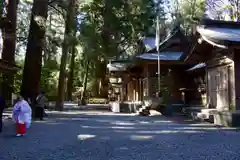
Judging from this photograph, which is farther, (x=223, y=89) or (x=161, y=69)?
(x=161, y=69)

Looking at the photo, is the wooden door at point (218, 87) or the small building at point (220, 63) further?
the wooden door at point (218, 87)

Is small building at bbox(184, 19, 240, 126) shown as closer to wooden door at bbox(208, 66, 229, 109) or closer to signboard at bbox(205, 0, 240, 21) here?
wooden door at bbox(208, 66, 229, 109)

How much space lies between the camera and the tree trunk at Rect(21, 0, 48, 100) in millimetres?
19359

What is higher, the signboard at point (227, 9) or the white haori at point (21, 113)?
the signboard at point (227, 9)

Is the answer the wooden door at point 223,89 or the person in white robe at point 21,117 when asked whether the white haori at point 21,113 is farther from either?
the wooden door at point 223,89

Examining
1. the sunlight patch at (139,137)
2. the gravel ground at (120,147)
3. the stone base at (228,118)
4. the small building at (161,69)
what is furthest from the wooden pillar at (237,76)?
the small building at (161,69)

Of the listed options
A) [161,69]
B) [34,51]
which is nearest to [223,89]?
[161,69]

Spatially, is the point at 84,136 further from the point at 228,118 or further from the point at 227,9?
the point at 227,9

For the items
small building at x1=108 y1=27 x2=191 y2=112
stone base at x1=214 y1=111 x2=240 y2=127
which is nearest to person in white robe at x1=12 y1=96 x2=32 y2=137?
stone base at x1=214 y1=111 x2=240 y2=127

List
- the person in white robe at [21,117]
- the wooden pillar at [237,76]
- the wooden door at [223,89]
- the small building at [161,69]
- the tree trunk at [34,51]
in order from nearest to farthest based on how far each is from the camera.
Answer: the person in white robe at [21,117], the wooden pillar at [237,76], the wooden door at [223,89], the tree trunk at [34,51], the small building at [161,69]

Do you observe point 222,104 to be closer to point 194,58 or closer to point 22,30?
point 194,58

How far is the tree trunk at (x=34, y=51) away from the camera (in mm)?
19359

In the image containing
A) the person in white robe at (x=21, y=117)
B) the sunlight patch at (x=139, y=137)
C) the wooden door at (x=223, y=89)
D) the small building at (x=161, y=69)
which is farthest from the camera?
the small building at (x=161, y=69)

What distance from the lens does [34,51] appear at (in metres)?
19.5
